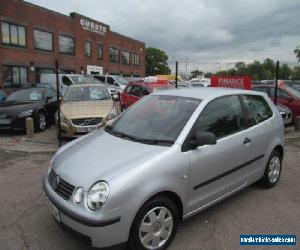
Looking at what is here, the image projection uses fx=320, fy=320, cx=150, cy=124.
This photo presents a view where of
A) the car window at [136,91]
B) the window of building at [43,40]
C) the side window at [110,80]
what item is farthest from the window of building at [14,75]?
the car window at [136,91]

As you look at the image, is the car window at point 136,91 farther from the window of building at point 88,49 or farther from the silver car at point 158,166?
the window of building at point 88,49

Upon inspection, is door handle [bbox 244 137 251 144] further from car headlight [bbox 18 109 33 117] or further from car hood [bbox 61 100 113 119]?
car headlight [bbox 18 109 33 117]

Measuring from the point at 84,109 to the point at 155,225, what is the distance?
19.5 ft

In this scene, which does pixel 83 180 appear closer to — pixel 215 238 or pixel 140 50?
pixel 215 238

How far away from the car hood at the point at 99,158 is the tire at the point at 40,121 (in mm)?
6666

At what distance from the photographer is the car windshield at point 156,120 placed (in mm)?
3635

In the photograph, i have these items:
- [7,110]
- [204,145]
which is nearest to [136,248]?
[204,145]

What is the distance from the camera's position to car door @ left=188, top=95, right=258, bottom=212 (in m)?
3.55

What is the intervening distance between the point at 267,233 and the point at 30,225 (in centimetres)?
281

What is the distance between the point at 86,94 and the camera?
981 cm

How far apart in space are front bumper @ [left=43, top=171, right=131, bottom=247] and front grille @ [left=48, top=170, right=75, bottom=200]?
13cm

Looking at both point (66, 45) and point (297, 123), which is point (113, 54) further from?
point (297, 123)

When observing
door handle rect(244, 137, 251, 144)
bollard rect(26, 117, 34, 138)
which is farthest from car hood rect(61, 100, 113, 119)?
door handle rect(244, 137, 251, 144)

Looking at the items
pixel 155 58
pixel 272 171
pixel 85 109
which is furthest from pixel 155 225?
pixel 155 58
